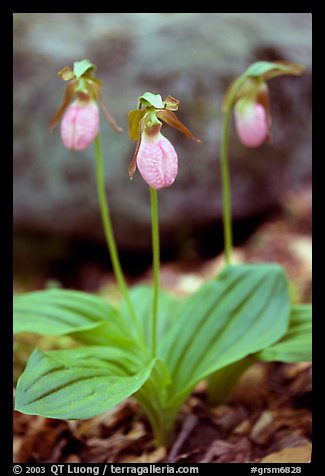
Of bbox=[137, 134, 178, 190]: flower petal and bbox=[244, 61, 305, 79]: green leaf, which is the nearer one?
bbox=[137, 134, 178, 190]: flower petal

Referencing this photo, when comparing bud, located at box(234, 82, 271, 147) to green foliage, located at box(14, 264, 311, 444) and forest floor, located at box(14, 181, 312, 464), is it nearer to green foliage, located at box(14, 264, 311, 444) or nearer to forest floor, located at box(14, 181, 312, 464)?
green foliage, located at box(14, 264, 311, 444)

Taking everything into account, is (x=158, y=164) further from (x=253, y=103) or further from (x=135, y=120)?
(x=253, y=103)

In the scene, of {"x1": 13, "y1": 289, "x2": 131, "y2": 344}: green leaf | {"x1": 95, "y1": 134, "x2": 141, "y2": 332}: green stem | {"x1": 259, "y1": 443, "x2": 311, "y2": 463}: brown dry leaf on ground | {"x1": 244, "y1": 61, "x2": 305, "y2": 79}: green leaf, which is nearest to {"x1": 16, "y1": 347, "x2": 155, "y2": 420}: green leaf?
{"x1": 13, "y1": 289, "x2": 131, "y2": 344}: green leaf

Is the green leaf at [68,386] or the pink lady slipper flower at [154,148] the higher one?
the pink lady slipper flower at [154,148]

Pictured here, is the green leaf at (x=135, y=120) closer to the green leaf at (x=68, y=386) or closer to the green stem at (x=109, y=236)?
the green stem at (x=109, y=236)

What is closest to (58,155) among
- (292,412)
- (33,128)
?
(33,128)

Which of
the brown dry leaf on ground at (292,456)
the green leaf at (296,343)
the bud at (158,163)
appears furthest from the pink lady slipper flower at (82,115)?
the brown dry leaf on ground at (292,456)
